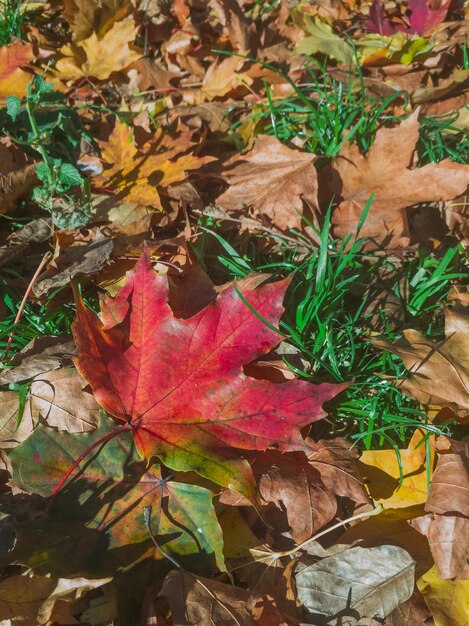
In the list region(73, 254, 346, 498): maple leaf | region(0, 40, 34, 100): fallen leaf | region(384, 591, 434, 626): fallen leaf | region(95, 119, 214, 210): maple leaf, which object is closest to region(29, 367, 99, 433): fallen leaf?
region(73, 254, 346, 498): maple leaf

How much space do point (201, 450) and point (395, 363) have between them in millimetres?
681

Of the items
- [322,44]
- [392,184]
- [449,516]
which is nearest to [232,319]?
[449,516]

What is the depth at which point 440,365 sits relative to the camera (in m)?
1.51

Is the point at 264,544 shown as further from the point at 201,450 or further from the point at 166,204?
the point at 166,204

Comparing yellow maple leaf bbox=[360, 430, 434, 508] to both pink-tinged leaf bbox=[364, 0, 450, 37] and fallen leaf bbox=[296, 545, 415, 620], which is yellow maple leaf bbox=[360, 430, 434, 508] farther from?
pink-tinged leaf bbox=[364, 0, 450, 37]

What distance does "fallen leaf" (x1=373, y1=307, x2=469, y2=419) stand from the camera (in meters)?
1.47

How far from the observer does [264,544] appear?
140 cm

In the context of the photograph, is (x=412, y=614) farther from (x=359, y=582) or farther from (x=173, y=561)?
(x=173, y=561)

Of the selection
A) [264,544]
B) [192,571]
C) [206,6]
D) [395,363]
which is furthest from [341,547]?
[206,6]

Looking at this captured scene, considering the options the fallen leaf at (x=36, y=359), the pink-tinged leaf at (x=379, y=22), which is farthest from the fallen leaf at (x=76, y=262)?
the pink-tinged leaf at (x=379, y=22)

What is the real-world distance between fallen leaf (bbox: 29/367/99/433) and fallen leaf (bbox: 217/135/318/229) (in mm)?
886

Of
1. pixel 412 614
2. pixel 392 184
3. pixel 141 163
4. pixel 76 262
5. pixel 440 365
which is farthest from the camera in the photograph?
pixel 141 163

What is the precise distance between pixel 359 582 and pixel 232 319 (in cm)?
66

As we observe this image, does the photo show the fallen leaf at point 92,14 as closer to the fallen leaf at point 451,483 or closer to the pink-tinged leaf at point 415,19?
the pink-tinged leaf at point 415,19
